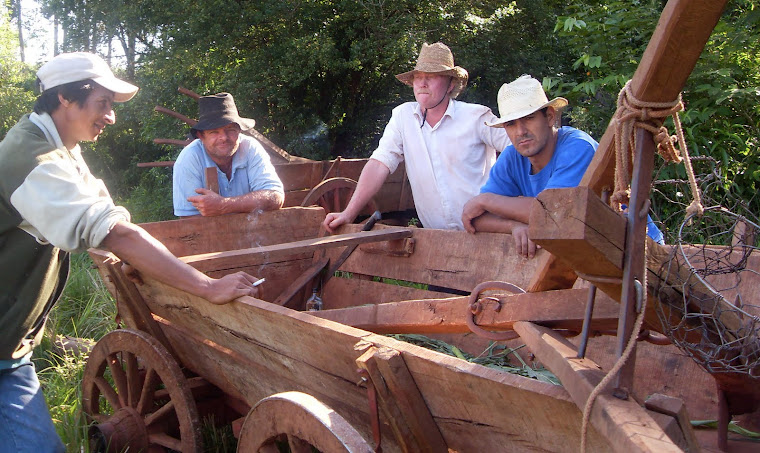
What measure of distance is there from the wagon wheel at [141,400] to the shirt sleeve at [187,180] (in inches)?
50.9

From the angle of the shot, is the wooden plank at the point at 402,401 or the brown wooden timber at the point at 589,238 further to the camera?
the wooden plank at the point at 402,401

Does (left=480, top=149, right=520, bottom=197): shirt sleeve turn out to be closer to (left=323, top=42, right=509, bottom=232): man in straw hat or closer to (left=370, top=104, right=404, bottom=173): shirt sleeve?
(left=323, top=42, right=509, bottom=232): man in straw hat

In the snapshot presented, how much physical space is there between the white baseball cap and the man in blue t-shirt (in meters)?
1.85

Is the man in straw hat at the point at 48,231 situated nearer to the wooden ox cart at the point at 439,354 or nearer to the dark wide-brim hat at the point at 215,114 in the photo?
the wooden ox cart at the point at 439,354

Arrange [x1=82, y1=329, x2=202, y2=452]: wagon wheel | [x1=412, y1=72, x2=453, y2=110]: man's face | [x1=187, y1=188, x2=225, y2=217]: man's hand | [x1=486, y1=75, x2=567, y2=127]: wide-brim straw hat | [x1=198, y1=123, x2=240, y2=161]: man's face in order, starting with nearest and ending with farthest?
[x1=82, y1=329, x2=202, y2=452]: wagon wheel → [x1=486, y1=75, x2=567, y2=127]: wide-brim straw hat → [x1=187, y1=188, x2=225, y2=217]: man's hand → [x1=412, y1=72, x2=453, y2=110]: man's face → [x1=198, y1=123, x2=240, y2=161]: man's face

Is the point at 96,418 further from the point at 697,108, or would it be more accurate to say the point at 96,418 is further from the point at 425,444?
the point at 697,108

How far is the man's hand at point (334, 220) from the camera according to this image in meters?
4.62

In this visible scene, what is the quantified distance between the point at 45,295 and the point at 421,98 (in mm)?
2725

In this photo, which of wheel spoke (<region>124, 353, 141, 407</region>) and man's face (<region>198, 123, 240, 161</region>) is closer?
wheel spoke (<region>124, 353, 141, 407</region>)

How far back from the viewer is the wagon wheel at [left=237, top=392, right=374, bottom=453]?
2064 millimetres

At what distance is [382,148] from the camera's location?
4875mm

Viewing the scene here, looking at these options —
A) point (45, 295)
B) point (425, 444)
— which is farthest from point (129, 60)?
point (425, 444)

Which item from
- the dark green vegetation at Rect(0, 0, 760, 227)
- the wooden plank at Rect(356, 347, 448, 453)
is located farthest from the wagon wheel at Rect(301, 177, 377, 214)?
the wooden plank at Rect(356, 347, 448, 453)

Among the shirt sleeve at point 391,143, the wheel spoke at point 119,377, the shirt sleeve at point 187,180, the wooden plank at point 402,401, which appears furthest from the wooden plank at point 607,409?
the shirt sleeve at point 187,180
